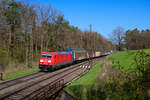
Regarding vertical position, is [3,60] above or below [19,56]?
below

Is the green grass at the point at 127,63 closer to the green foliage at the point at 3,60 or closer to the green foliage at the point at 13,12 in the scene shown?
the green foliage at the point at 3,60

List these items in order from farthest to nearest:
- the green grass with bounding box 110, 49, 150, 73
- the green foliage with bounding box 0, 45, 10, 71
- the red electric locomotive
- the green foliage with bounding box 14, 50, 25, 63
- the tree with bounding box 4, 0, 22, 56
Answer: the tree with bounding box 4, 0, 22, 56 < the green foliage with bounding box 14, 50, 25, 63 < the green foliage with bounding box 0, 45, 10, 71 < the red electric locomotive < the green grass with bounding box 110, 49, 150, 73

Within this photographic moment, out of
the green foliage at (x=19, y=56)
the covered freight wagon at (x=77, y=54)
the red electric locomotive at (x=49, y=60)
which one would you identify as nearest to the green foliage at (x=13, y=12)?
the green foliage at (x=19, y=56)

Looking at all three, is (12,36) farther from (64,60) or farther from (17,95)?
(17,95)

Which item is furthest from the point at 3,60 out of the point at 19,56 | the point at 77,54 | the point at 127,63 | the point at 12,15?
the point at 127,63

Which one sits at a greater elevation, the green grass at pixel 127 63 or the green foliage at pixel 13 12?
the green foliage at pixel 13 12

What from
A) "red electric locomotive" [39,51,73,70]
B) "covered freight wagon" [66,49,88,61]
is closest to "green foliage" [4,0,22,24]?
"covered freight wagon" [66,49,88,61]

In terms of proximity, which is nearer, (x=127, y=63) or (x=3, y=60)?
(x=127, y=63)

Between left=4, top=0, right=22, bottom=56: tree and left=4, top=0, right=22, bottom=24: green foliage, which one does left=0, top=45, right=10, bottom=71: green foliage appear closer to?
left=4, top=0, right=22, bottom=56: tree

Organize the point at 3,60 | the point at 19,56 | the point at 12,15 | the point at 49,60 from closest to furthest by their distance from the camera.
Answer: the point at 49,60 → the point at 3,60 → the point at 19,56 → the point at 12,15

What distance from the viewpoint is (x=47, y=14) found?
4091 centimetres

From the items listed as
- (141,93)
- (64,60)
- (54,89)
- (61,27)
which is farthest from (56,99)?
(61,27)

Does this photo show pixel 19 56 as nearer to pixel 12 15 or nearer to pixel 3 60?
pixel 3 60

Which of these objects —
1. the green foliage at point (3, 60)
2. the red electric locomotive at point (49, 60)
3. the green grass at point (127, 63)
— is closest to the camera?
the green grass at point (127, 63)
